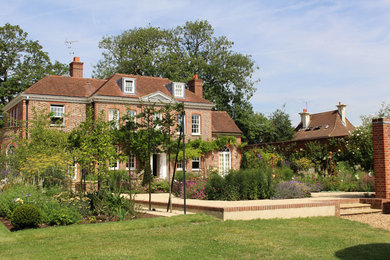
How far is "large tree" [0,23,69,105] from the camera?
37625 mm

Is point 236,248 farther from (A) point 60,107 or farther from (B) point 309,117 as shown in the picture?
(B) point 309,117

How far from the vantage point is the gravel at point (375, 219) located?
35.1 ft

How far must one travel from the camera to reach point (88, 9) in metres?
11.1

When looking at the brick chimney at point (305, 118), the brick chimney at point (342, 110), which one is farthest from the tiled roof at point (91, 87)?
the brick chimney at point (305, 118)

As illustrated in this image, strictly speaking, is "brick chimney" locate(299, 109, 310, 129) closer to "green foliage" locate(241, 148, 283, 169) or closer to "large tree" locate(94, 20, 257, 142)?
"large tree" locate(94, 20, 257, 142)

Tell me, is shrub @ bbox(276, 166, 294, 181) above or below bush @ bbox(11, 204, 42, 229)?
above

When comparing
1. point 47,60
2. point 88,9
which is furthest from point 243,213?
point 47,60

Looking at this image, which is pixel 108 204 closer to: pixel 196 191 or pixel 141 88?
pixel 196 191

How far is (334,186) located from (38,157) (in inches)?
505

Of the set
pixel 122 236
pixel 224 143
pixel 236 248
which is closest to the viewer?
pixel 236 248

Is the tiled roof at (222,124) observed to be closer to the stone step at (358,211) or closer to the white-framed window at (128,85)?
the white-framed window at (128,85)

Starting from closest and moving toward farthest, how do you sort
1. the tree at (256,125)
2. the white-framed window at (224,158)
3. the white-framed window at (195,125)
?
the white-framed window at (195,125)
the white-framed window at (224,158)
the tree at (256,125)

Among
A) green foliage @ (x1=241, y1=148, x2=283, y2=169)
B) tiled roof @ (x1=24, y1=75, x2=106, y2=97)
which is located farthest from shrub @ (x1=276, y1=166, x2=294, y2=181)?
tiled roof @ (x1=24, y1=75, x2=106, y2=97)

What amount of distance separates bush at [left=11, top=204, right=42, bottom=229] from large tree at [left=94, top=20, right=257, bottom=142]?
3175 cm
